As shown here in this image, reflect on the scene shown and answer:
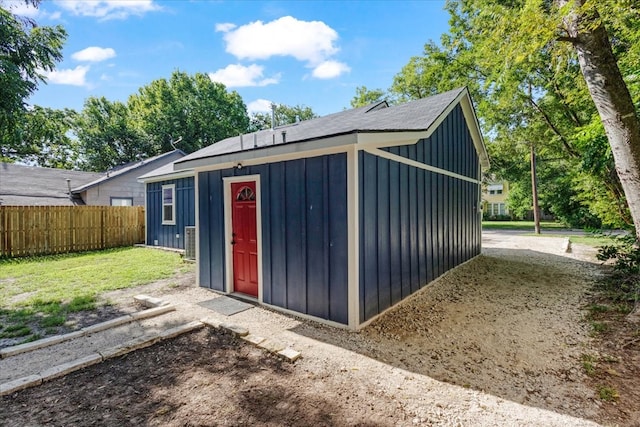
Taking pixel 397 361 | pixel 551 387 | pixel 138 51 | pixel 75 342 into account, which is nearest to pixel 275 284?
pixel 397 361

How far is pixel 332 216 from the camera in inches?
166

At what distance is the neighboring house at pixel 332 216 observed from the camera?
4098 mm

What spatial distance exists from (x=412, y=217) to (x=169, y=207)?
9.97m

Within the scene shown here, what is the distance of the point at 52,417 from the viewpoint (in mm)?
2322

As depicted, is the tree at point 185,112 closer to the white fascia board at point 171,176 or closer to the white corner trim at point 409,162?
the white fascia board at point 171,176

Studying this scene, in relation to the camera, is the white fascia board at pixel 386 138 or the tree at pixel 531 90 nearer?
the white fascia board at pixel 386 138

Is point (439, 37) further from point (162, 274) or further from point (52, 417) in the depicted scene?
point (52, 417)

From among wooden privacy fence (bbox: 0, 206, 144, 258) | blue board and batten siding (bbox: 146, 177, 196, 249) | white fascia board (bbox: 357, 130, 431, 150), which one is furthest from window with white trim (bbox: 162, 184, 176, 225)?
white fascia board (bbox: 357, 130, 431, 150)

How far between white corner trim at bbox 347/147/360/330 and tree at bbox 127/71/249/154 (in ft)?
91.4

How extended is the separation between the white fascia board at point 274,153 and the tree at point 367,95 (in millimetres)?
20017

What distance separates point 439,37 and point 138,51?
14.8 metres

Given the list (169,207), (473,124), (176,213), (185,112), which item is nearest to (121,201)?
(169,207)

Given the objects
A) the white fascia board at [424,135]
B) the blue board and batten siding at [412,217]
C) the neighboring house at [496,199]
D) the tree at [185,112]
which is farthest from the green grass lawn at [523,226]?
the tree at [185,112]

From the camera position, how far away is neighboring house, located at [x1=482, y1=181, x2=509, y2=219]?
35.3m
